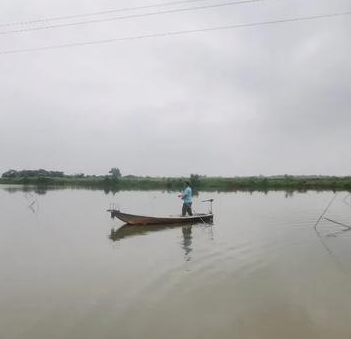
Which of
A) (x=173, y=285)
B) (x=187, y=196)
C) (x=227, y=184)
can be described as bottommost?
(x=173, y=285)

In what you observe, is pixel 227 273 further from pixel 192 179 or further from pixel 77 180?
pixel 77 180

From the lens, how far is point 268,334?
20.5 ft

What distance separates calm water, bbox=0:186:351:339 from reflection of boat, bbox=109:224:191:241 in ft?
0.36

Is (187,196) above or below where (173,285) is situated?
above

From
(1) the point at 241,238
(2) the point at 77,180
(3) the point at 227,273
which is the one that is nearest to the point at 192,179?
(2) the point at 77,180

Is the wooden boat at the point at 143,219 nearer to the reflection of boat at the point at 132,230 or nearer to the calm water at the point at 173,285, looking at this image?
the reflection of boat at the point at 132,230

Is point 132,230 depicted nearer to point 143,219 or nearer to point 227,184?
point 143,219

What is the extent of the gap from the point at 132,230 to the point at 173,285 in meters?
8.73

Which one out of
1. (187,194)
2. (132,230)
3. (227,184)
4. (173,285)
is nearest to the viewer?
(173,285)

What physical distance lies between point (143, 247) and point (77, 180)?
63847 mm

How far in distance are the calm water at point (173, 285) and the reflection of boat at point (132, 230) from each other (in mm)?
111

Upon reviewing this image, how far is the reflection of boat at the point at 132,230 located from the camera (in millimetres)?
15688

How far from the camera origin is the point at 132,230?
56.5 feet

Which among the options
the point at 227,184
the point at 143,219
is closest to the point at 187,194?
the point at 143,219
